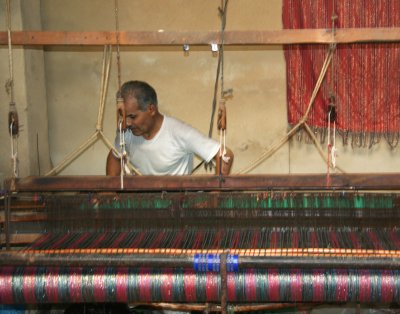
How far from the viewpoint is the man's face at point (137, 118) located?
11.3 feet

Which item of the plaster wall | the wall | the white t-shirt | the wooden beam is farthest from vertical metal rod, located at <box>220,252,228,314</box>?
the wall

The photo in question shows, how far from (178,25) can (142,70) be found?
0.55 m

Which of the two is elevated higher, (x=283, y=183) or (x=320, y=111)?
(x=320, y=111)

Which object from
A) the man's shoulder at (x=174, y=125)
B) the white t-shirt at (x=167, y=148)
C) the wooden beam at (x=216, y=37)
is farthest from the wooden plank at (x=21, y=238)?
the man's shoulder at (x=174, y=125)

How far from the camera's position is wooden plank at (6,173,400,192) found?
2.66 m

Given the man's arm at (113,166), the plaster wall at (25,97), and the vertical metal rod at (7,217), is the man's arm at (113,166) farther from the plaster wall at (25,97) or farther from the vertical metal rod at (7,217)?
the vertical metal rod at (7,217)

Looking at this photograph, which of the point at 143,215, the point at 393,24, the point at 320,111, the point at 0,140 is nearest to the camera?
the point at 143,215

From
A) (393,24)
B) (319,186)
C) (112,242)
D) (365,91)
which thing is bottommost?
(112,242)

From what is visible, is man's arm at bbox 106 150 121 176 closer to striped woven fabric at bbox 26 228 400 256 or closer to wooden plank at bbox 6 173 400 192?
wooden plank at bbox 6 173 400 192

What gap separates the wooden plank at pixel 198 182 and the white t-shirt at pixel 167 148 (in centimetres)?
83

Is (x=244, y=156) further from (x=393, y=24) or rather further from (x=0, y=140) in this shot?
(x=0, y=140)

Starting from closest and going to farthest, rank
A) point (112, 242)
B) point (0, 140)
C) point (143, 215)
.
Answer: point (112, 242), point (143, 215), point (0, 140)

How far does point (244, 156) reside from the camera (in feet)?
17.1

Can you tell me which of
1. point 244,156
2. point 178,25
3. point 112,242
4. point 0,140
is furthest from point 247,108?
point 112,242
